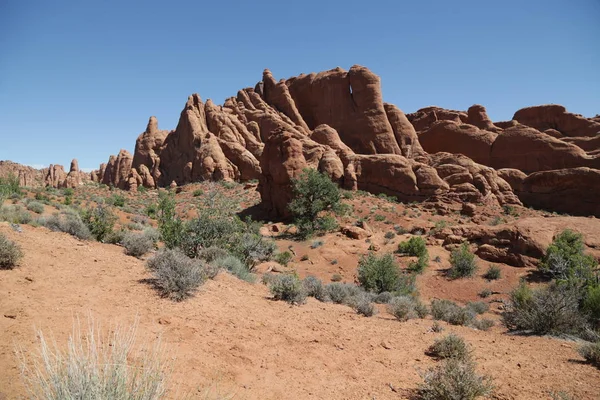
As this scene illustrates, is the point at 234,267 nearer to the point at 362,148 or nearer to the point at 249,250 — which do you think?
the point at 249,250

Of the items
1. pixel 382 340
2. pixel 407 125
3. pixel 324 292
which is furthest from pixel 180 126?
pixel 382 340

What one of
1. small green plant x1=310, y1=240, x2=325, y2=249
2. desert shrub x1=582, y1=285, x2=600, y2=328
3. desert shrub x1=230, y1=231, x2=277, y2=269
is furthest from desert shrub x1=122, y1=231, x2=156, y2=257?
desert shrub x1=582, y1=285, x2=600, y2=328

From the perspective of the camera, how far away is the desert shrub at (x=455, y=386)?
3.90m

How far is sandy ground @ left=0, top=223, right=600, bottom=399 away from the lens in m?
4.26

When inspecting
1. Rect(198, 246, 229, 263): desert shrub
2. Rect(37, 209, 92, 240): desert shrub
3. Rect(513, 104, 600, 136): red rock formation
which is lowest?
Rect(198, 246, 229, 263): desert shrub

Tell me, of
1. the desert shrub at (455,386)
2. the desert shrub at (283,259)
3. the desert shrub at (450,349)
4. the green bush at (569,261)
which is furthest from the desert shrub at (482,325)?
the desert shrub at (283,259)

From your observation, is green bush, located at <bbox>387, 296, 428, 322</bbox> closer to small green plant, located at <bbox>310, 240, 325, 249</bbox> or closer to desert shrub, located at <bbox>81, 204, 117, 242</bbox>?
desert shrub, located at <bbox>81, 204, 117, 242</bbox>

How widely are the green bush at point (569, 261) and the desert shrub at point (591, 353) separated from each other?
6390mm

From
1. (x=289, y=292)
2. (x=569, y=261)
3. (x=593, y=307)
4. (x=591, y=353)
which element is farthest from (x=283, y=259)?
(x=591, y=353)

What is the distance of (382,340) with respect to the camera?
6262mm

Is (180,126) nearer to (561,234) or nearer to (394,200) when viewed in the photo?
(394,200)

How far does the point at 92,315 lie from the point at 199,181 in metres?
39.4

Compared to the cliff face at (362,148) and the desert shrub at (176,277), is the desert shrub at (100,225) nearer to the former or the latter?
the desert shrub at (176,277)

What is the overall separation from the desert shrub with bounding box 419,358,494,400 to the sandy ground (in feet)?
1.31
